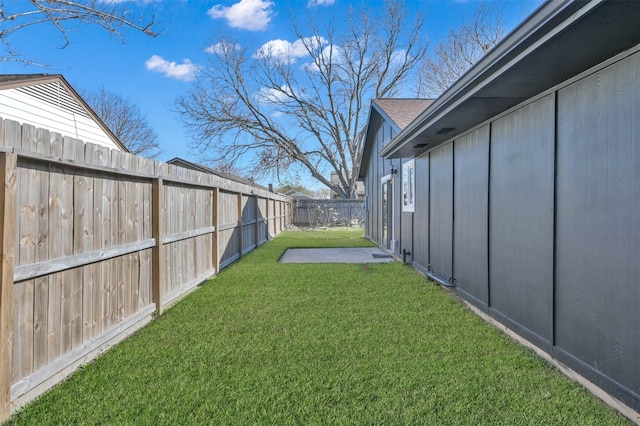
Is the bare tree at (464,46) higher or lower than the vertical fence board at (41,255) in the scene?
higher

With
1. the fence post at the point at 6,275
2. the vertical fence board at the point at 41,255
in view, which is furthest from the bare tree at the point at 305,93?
the fence post at the point at 6,275

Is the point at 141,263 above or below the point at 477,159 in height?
below

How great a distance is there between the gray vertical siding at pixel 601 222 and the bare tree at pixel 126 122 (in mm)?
27828

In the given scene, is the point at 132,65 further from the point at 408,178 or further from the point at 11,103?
the point at 408,178

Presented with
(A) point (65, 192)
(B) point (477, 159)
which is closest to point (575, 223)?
(B) point (477, 159)

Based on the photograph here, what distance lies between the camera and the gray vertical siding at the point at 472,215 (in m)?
4.10

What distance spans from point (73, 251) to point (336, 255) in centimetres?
650

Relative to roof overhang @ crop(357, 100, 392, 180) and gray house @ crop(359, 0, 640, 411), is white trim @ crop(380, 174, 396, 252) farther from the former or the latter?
gray house @ crop(359, 0, 640, 411)

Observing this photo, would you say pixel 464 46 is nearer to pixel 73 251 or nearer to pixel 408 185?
pixel 408 185

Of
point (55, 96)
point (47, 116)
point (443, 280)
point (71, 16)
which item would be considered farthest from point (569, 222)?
point (55, 96)

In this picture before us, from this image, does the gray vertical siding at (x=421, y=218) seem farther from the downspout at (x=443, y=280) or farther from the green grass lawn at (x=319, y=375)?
the green grass lawn at (x=319, y=375)

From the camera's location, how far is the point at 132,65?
17234 millimetres

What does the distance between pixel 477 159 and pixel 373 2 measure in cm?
2295

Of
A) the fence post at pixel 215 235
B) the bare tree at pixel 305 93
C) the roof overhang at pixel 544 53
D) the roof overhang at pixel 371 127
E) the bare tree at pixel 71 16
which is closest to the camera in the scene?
the roof overhang at pixel 544 53
